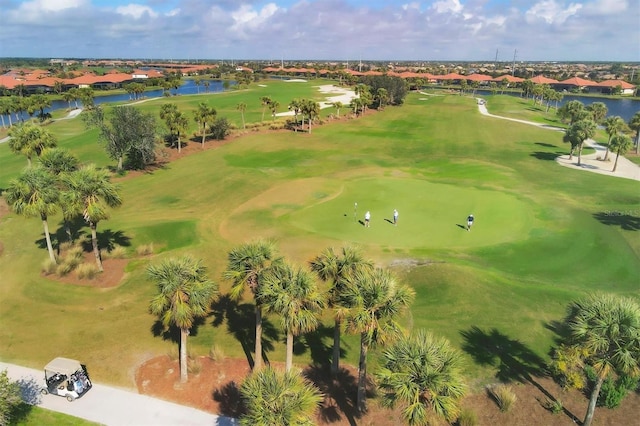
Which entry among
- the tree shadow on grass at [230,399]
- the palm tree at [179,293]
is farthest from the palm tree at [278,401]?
the palm tree at [179,293]

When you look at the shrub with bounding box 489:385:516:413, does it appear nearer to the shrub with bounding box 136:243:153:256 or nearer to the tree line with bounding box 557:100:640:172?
the shrub with bounding box 136:243:153:256

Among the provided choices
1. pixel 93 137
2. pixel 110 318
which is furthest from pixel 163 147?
pixel 110 318

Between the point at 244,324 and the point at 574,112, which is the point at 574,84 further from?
the point at 244,324

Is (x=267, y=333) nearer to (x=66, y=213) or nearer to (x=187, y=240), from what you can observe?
(x=187, y=240)

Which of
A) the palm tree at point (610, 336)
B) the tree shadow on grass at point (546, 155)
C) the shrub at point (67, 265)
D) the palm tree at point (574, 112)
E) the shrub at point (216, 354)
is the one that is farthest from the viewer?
the palm tree at point (574, 112)

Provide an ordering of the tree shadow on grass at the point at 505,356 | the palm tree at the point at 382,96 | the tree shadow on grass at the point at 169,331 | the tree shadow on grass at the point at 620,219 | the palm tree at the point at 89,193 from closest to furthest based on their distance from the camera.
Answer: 1. the tree shadow on grass at the point at 505,356
2. the tree shadow on grass at the point at 169,331
3. the palm tree at the point at 89,193
4. the tree shadow on grass at the point at 620,219
5. the palm tree at the point at 382,96

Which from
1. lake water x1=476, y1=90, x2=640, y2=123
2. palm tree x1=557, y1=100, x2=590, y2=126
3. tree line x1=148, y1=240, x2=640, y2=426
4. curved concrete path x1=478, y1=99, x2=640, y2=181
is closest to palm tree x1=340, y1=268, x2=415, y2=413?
tree line x1=148, y1=240, x2=640, y2=426

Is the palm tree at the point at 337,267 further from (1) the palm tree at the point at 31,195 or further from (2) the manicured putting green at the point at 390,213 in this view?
(1) the palm tree at the point at 31,195
